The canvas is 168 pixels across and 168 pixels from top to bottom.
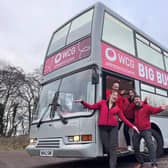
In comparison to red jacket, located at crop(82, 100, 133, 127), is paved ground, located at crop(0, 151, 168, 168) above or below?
below

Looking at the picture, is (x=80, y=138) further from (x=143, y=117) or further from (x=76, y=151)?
(x=143, y=117)

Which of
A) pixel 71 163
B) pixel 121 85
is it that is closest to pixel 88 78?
pixel 121 85

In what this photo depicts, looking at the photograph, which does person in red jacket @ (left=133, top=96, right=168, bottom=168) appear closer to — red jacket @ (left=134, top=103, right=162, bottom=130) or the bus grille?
red jacket @ (left=134, top=103, right=162, bottom=130)

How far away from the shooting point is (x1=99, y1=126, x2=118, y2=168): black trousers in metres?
4.71

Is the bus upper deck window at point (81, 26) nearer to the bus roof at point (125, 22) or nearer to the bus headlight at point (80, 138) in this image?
the bus roof at point (125, 22)

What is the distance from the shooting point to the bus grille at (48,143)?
515 centimetres

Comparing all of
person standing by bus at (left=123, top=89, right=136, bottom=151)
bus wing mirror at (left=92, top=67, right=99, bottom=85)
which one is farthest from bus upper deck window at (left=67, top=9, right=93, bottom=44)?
person standing by bus at (left=123, top=89, right=136, bottom=151)

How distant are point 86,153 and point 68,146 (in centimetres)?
49

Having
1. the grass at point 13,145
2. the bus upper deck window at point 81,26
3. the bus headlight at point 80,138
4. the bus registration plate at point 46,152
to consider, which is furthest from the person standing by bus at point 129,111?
the grass at point 13,145

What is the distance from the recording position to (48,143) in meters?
Result: 5.35

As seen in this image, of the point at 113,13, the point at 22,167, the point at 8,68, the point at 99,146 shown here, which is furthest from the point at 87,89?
the point at 8,68

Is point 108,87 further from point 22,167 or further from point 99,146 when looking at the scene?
point 22,167

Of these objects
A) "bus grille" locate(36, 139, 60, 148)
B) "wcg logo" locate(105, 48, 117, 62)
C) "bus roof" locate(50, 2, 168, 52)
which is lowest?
"bus grille" locate(36, 139, 60, 148)

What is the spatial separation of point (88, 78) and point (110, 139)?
5.01ft
